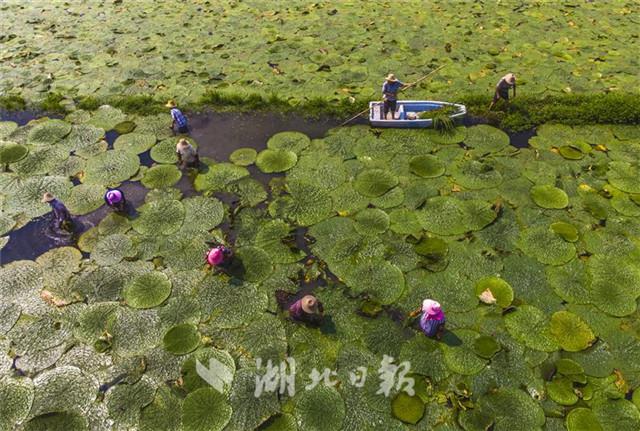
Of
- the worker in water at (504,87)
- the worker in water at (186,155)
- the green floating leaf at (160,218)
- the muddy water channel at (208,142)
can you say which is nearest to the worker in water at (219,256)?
the muddy water channel at (208,142)

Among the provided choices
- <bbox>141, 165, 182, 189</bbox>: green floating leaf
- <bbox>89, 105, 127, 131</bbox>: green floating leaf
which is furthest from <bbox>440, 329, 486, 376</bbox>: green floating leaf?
<bbox>89, 105, 127, 131</bbox>: green floating leaf

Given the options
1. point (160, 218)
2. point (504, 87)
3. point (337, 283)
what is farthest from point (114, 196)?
point (504, 87)

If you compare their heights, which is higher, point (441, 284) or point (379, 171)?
point (379, 171)

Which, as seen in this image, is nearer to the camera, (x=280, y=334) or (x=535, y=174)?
(x=280, y=334)

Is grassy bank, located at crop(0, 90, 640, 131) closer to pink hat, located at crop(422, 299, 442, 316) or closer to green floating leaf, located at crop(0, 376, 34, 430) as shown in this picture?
pink hat, located at crop(422, 299, 442, 316)

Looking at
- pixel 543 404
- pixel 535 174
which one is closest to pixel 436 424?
pixel 543 404

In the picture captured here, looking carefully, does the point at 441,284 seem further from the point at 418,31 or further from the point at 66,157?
the point at 418,31

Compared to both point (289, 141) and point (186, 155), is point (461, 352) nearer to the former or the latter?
point (289, 141)
